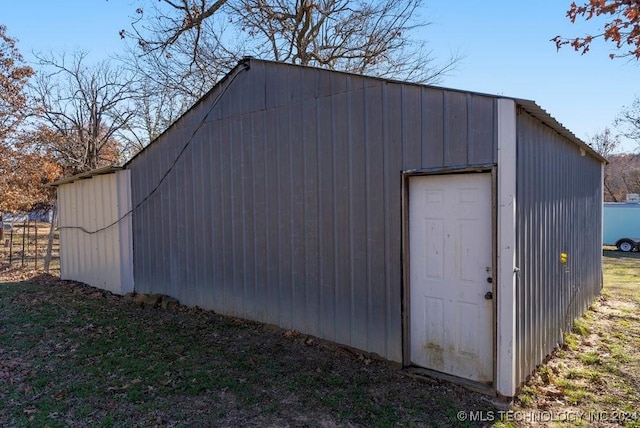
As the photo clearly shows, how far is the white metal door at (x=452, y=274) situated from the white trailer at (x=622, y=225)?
18.0 metres

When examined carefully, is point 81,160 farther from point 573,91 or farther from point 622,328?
point 622,328

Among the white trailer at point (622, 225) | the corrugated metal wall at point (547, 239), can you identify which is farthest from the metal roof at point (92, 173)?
the white trailer at point (622, 225)

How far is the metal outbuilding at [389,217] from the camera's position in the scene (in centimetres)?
376

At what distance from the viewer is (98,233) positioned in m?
8.86

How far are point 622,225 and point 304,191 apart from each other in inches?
767

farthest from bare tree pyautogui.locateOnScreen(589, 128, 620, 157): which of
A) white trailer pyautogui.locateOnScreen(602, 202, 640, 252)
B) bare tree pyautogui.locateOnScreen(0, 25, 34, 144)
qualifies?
bare tree pyautogui.locateOnScreen(0, 25, 34, 144)

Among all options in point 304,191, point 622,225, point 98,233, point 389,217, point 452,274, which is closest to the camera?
point 452,274

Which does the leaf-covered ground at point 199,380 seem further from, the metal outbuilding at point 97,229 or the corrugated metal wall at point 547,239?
the metal outbuilding at point 97,229

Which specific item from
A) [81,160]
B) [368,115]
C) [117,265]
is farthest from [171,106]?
[368,115]

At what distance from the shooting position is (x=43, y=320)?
20.7 feet

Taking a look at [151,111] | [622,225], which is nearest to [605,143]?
[622,225]

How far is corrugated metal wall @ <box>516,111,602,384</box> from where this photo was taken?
3828 millimetres

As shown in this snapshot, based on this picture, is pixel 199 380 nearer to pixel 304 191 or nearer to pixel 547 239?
pixel 304 191

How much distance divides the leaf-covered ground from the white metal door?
0.31 meters
